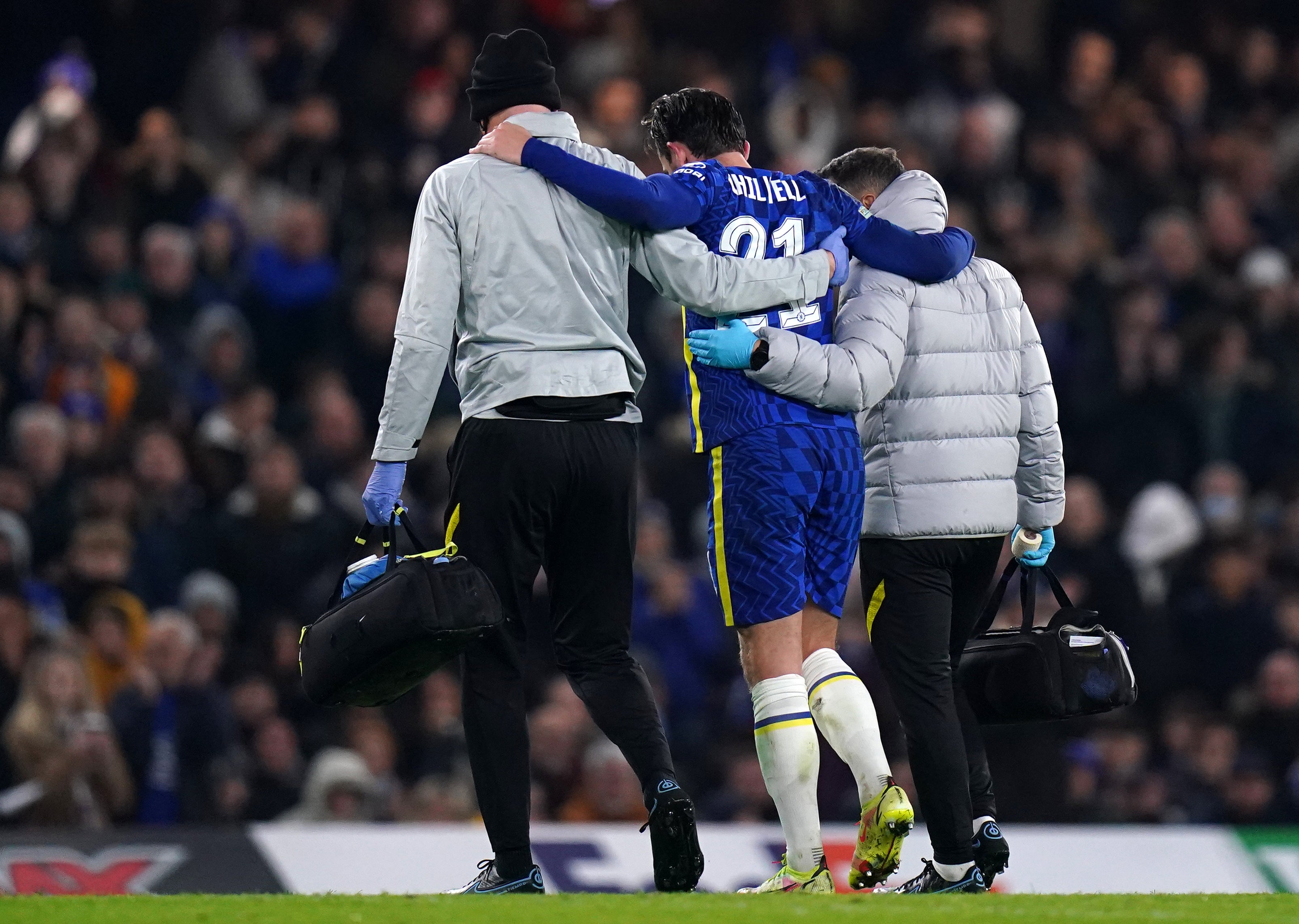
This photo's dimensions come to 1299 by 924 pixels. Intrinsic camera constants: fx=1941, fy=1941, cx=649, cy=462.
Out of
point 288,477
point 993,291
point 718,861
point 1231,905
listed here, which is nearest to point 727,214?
point 993,291

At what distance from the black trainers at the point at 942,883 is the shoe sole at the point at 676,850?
2.04 feet

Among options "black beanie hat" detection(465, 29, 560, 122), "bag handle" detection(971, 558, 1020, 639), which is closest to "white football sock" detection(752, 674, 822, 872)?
"bag handle" detection(971, 558, 1020, 639)

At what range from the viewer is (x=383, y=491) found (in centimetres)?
498

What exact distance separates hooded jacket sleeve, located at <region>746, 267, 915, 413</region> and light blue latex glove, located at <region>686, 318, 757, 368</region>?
0.15ft

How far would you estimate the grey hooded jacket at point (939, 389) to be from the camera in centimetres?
537

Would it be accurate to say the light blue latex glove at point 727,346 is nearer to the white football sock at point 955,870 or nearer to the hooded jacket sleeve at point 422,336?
the hooded jacket sleeve at point 422,336

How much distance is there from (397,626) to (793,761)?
3.53 ft

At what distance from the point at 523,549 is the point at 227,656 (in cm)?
416

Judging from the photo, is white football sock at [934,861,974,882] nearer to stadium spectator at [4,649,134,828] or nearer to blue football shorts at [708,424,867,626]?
blue football shorts at [708,424,867,626]

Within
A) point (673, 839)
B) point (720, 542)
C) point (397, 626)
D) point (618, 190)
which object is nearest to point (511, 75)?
point (618, 190)

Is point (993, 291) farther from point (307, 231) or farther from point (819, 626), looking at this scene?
point (307, 231)

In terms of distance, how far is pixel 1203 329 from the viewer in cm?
1080

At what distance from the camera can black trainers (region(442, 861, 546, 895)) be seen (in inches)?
200

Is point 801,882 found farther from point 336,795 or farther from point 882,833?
point 336,795
